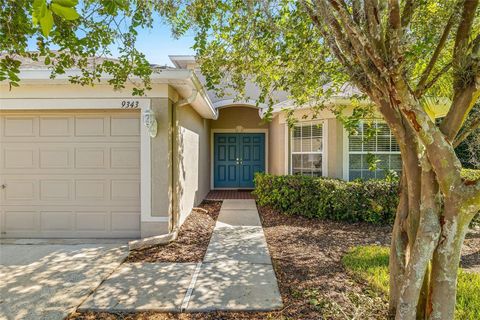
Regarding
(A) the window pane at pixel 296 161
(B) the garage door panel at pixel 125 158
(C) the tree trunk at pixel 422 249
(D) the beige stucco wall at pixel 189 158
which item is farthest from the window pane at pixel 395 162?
(B) the garage door panel at pixel 125 158

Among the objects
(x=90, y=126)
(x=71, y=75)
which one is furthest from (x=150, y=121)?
(x=71, y=75)

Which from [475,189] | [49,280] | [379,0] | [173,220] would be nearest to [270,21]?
[379,0]

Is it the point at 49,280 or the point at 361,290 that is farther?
the point at 49,280

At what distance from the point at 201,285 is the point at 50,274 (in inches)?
87.3

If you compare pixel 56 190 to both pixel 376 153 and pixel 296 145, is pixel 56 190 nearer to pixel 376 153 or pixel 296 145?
pixel 296 145

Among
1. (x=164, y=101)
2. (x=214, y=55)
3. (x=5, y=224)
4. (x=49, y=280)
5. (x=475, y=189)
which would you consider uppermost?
(x=214, y=55)

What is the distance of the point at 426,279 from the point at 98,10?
4362 millimetres

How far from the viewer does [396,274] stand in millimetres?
2754

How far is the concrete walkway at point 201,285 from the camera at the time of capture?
316 cm

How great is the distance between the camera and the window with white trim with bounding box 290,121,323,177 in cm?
821

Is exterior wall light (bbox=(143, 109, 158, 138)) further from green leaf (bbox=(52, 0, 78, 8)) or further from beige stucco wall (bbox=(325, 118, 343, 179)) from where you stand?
beige stucco wall (bbox=(325, 118, 343, 179))

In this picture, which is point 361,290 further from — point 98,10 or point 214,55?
point 98,10

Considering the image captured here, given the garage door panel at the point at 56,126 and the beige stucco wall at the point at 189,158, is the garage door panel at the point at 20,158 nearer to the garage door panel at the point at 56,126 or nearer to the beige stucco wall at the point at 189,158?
the garage door panel at the point at 56,126

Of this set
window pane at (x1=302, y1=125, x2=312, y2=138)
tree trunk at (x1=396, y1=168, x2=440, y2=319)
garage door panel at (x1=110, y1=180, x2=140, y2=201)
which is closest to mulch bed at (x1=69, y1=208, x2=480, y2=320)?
tree trunk at (x1=396, y1=168, x2=440, y2=319)
